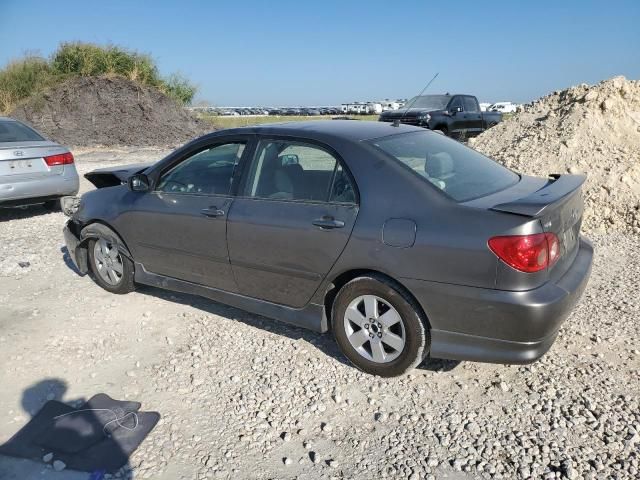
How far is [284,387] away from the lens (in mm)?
3459

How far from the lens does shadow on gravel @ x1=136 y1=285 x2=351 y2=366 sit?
4.00m

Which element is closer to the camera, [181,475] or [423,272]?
[181,475]

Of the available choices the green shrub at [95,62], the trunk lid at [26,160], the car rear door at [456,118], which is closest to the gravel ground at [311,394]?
the trunk lid at [26,160]

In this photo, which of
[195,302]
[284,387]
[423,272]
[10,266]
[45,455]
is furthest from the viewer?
[10,266]

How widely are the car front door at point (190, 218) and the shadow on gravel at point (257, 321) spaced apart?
0.44 metres

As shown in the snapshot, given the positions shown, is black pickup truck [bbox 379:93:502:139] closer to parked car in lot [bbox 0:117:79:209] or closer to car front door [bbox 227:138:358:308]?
parked car in lot [bbox 0:117:79:209]

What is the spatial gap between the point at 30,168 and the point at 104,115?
55.5ft

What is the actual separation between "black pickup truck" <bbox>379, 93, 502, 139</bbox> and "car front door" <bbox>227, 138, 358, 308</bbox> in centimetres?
1147

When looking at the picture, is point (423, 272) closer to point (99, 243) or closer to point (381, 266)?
point (381, 266)

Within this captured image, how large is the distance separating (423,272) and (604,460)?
1.32 metres

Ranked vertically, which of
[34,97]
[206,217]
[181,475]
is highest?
[34,97]

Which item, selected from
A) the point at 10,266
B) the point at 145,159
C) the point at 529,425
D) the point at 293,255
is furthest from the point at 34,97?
the point at 529,425

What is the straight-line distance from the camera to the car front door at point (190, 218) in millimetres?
4086

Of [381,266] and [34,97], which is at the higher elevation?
[34,97]
